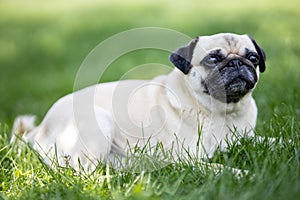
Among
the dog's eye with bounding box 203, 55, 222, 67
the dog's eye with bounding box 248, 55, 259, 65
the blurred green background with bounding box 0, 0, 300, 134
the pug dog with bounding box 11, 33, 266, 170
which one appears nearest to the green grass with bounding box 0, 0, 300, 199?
the blurred green background with bounding box 0, 0, 300, 134

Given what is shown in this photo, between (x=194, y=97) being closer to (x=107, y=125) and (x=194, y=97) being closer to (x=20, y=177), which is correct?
(x=107, y=125)

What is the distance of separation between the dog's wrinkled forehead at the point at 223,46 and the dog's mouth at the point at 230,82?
136mm

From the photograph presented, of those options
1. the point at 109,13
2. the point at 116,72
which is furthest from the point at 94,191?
the point at 109,13

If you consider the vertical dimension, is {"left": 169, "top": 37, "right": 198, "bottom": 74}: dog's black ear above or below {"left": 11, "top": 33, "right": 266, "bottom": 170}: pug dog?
above

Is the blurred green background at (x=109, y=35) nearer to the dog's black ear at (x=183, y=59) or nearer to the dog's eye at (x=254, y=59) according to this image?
the dog's eye at (x=254, y=59)

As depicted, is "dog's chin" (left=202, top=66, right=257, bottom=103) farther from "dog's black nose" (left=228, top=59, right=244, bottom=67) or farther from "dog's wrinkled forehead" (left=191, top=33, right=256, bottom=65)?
"dog's wrinkled forehead" (left=191, top=33, right=256, bottom=65)

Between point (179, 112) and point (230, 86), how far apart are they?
439 millimetres

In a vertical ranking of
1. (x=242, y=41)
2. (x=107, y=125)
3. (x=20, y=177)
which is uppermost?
(x=242, y=41)

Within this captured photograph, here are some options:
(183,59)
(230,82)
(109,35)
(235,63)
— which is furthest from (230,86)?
(109,35)

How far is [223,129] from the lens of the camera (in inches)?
155

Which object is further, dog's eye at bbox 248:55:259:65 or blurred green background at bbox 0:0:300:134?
blurred green background at bbox 0:0:300:134

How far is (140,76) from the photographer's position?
7.28 metres

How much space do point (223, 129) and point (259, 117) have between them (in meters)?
0.97

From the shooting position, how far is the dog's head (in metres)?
3.77
